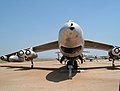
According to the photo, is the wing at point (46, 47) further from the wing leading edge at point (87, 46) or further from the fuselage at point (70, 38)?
the fuselage at point (70, 38)

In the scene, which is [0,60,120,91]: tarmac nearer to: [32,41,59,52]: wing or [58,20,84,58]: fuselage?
[58,20,84,58]: fuselage

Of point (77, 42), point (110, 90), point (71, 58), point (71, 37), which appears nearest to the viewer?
point (110, 90)

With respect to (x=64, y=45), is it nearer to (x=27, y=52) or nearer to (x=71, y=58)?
(x=71, y=58)

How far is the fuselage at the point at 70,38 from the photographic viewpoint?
17283 mm

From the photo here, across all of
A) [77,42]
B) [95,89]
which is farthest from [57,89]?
[77,42]

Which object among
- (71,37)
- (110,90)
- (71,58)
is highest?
(71,37)

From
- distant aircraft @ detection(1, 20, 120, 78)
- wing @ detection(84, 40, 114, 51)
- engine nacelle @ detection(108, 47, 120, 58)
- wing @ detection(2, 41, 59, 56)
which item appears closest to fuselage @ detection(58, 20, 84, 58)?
distant aircraft @ detection(1, 20, 120, 78)

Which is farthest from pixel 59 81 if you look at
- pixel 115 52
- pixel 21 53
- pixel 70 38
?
pixel 115 52

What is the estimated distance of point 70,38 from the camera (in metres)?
17.9

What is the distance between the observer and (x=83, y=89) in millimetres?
11023

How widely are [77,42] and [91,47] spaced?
1053 cm

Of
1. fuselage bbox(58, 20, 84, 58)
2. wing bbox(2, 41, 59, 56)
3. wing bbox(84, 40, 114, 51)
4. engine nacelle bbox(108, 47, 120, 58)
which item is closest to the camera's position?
fuselage bbox(58, 20, 84, 58)

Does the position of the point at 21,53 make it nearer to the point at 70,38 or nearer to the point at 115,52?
the point at 70,38

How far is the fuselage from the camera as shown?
1728 cm
